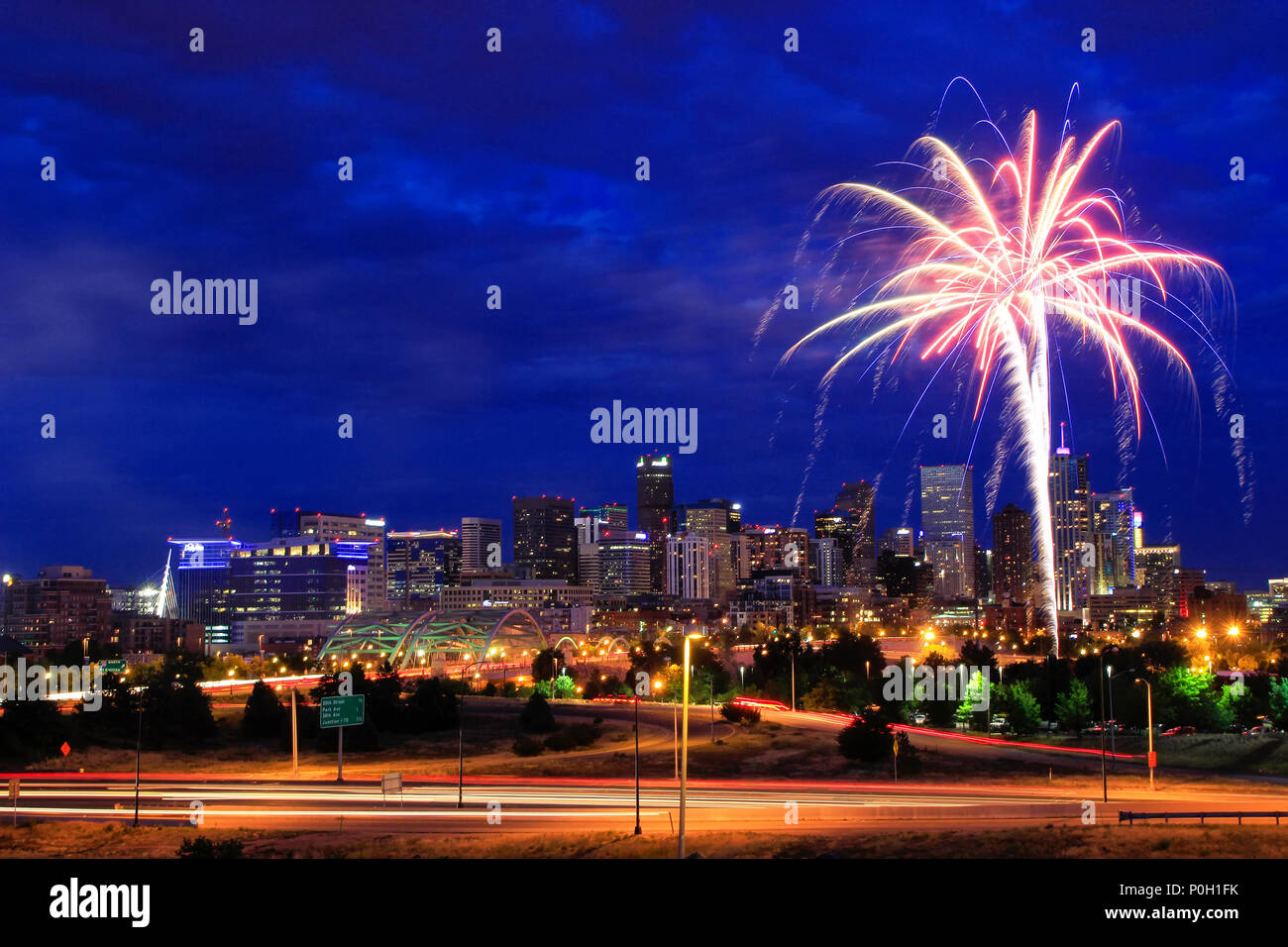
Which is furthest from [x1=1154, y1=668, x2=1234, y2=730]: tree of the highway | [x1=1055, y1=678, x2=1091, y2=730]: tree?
the highway

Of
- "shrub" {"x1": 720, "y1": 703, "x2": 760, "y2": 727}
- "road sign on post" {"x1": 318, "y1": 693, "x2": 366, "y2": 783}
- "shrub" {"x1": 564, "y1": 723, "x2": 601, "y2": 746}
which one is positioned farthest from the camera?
"shrub" {"x1": 720, "y1": 703, "x2": 760, "y2": 727}

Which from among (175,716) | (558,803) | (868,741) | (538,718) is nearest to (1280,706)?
(868,741)

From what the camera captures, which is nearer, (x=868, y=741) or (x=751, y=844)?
(x=751, y=844)

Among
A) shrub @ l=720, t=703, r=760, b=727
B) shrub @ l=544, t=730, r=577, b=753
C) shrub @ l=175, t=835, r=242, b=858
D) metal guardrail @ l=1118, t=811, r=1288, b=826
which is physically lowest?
shrub @ l=544, t=730, r=577, b=753

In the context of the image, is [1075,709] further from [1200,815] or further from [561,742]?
[1200,815]

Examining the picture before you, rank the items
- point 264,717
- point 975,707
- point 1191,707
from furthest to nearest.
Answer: point 975,707
point 1191,707
point 264,717

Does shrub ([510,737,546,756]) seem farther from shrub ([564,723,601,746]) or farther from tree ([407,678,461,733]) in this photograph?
tree ([407,678,461,733])

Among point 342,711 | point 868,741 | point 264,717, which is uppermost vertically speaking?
point 342,711
